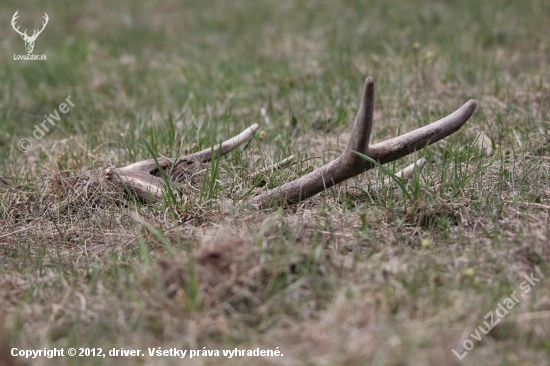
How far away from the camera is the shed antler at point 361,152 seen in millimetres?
2785

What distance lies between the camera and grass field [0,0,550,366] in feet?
7.04

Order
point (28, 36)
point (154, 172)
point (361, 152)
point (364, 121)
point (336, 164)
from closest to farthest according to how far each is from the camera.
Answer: point (364, 121) < point (361, 152) < point (336, 164) < point (154, 172) < point (28, 36)

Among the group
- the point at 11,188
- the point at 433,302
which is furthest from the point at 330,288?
the point at 11,188

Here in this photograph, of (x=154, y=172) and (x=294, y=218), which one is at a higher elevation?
(x=154, y=172)

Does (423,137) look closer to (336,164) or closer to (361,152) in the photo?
(361,152)

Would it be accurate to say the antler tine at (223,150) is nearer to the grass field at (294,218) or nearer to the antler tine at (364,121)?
the grass field at (294,218)

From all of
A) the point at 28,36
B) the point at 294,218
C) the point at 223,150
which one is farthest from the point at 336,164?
the point at 28,36

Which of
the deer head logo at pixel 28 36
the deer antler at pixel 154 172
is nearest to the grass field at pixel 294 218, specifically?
the deer antler at pixel 154 172

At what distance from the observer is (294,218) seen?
2.87 metres

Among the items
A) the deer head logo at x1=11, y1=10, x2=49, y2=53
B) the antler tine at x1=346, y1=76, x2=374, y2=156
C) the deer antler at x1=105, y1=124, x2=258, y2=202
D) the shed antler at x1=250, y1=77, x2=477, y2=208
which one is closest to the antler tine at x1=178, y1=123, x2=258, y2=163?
the deer antler at x1=105, y1=124, x2=258, y2=202

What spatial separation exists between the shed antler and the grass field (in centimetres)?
10

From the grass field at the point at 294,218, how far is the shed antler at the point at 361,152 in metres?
0.10

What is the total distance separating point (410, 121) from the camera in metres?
4.16

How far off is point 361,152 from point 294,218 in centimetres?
40
